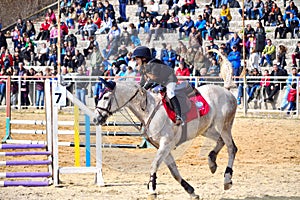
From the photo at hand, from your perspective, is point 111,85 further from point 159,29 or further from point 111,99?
point 159,29

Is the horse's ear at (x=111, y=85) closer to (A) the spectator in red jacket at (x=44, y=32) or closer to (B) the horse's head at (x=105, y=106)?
(B) the horse's head at (x=105, y=106)

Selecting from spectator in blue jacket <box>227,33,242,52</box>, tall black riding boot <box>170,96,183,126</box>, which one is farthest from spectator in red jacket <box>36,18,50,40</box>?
tall black riding boot <box>170,96,183,126</box>

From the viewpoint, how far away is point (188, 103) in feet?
30.8

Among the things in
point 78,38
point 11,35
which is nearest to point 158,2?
point 78,38

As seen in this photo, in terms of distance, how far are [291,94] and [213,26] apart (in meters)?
4.08

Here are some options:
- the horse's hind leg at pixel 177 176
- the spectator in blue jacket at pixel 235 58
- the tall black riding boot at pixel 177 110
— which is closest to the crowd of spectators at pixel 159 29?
the spectator in blue jacket at pixel 235 58

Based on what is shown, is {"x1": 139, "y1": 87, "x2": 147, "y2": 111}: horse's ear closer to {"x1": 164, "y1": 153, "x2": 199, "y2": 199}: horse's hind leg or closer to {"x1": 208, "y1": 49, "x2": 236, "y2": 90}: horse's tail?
{"x1": 164, "y1": 153, "x2": 199, "y2": 199}: horse's hind leg

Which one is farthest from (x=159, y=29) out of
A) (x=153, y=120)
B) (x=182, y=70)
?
(x=153, y=120)

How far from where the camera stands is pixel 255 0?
2331 cm

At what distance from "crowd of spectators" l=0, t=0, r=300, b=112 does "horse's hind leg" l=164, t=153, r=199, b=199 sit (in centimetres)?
520

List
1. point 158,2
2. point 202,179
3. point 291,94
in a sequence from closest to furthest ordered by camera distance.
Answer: point 202,179 < point 291,94 < point 158,2

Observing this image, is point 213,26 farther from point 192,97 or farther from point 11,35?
point 192,97

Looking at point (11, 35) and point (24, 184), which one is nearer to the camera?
point (24, 184)

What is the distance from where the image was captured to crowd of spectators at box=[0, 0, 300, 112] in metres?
18.0
